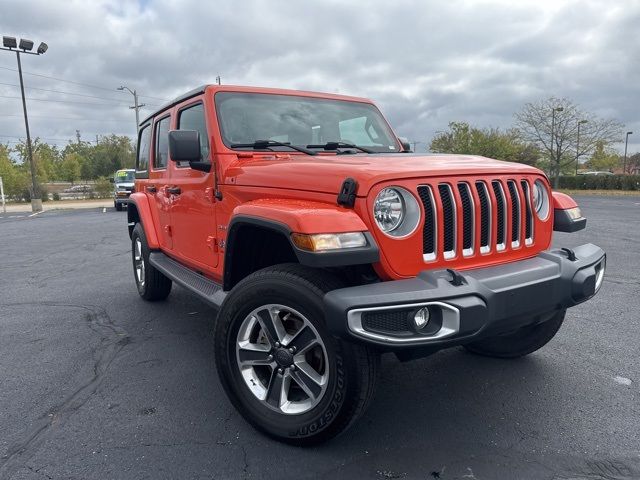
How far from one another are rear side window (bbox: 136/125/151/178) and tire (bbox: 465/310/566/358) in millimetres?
3816

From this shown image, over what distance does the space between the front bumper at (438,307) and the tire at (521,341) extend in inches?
37.2

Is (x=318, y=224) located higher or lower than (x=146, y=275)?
higher

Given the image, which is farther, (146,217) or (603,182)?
(603,182)

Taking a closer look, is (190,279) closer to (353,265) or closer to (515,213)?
(353,265)

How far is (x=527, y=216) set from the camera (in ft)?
9.40

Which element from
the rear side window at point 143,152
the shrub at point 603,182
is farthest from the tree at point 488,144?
the rear side window at point 143,152

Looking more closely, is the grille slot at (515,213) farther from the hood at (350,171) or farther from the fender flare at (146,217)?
the fender flare at (146,217)

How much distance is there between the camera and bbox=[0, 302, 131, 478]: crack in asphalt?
97.3 inches

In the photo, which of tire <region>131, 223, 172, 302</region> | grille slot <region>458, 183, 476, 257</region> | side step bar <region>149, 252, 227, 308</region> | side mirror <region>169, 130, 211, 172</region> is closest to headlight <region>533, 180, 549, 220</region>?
grille slot <region>458, 183, 476, 257</region>

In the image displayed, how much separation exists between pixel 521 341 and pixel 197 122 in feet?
9.46

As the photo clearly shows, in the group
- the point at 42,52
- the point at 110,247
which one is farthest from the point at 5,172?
the point at 110,247

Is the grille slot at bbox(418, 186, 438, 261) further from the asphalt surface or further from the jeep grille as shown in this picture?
the asphalt surface

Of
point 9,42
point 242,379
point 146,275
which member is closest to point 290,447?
point 242,379

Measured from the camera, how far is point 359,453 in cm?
247
